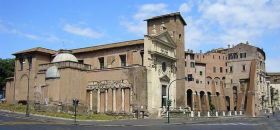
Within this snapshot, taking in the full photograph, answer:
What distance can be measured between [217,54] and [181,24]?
34.4 m

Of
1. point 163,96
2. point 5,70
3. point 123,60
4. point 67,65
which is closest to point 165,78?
point 163,96

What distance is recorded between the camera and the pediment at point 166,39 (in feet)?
211

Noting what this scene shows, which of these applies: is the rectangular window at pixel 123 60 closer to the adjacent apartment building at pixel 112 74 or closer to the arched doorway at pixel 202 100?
the adjacent apartment building at pixel 112 74

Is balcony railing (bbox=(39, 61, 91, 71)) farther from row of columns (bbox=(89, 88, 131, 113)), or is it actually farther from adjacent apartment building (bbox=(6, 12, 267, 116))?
row of columns (bbox=(89, 88, 131, 113))

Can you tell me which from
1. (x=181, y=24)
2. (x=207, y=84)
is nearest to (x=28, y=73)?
(x=181, y=24)

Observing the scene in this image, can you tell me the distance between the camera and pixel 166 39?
66750 millimetres

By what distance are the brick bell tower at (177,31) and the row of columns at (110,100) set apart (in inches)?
538

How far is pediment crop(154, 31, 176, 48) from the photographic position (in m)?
64.2

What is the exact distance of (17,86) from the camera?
66938 mm

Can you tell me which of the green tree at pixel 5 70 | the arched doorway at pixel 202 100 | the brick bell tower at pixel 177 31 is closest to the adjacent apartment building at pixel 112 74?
the brick bell tower at pixel 177 31

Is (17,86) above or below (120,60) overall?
below

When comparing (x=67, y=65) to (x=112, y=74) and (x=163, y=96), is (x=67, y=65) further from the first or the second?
(x=163, y=96)

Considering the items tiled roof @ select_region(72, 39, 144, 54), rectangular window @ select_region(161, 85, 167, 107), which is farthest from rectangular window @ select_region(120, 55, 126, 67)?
rectangular window @ select_region(161, 85, 167, 107)

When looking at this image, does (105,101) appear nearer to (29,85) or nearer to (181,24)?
(29,85)
